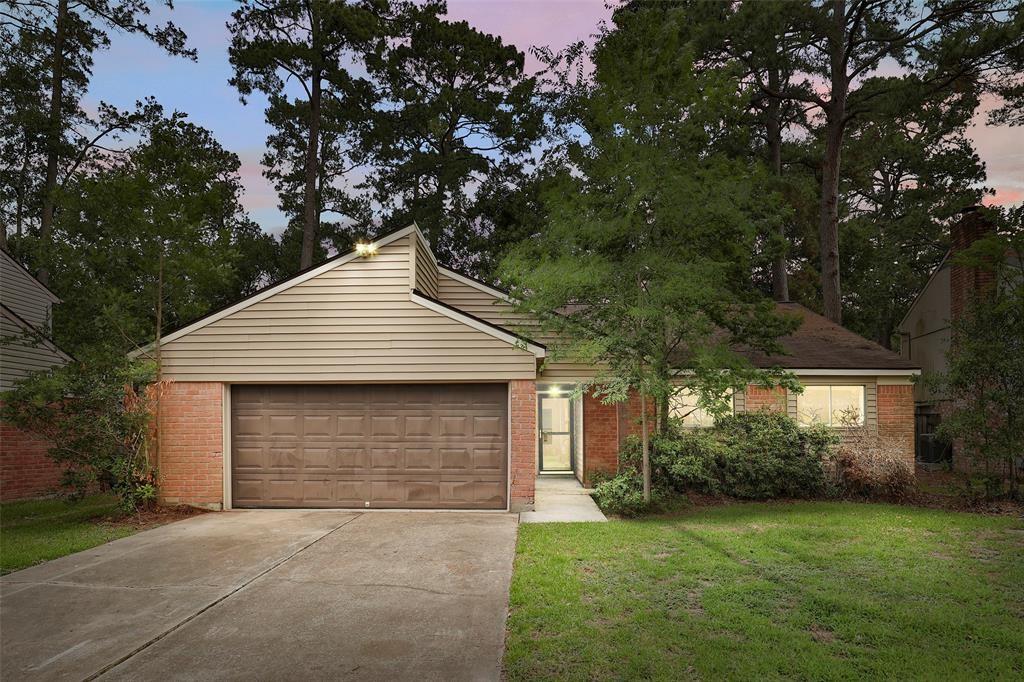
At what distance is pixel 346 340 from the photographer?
10.3m

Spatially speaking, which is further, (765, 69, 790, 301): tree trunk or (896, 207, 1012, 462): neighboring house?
(765, 69, 790, 301): tree trunk

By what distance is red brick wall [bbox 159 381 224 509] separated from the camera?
34.0 feet

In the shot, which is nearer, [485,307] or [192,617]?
[192,617]

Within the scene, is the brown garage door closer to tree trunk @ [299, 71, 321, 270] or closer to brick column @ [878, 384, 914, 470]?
brick column @ [878, 384, 914, 470]

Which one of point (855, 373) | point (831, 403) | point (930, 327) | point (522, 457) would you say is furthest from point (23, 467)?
point (930, 327)

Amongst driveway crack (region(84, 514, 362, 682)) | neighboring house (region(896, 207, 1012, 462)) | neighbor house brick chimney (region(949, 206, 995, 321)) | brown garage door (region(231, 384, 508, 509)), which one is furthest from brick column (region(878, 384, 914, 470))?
driveway crack (region(84, 514, 362, 682))

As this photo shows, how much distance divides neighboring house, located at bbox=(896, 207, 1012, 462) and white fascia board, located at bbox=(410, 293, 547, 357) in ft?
40.8

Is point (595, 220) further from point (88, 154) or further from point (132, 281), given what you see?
point (88, 154)

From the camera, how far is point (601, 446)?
13023 millimetres

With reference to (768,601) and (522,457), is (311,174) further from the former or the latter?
(768,601)

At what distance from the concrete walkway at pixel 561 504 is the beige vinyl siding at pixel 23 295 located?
47.0ft

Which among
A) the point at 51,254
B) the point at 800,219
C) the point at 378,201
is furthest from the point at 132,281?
the point at 800,219

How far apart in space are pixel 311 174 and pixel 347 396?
45.9ft

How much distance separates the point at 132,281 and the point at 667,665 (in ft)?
48.9
